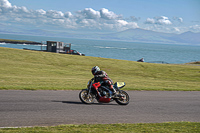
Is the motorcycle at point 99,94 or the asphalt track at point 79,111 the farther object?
the motorcycle at point 99,94

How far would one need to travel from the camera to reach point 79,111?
10234mm

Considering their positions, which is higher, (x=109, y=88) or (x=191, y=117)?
(x=109, y=88)

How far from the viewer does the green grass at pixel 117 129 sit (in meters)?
7.18

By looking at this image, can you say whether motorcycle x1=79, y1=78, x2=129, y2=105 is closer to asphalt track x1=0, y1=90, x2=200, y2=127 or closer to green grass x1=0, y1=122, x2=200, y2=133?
asphalt track x1=0, y1=90, x2=200, y2=127

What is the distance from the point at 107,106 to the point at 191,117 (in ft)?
12.1

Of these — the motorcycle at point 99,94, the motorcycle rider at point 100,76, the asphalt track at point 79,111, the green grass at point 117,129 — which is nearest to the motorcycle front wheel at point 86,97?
the motorcycle at point 99,94

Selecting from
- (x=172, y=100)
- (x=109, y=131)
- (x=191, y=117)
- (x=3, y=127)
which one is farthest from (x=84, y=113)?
(x=172, y=100)

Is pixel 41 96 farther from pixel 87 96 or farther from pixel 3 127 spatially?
pixel 3 127

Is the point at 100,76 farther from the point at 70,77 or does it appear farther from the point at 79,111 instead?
the point at 70,77

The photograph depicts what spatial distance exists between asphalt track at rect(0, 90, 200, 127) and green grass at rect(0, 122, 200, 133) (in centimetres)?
73

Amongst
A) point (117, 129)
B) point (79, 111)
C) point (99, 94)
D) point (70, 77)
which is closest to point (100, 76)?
point (99, 94)

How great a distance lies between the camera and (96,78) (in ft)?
39.2

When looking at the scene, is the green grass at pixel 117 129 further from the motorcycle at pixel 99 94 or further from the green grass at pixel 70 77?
the green grass at pixel 70 77

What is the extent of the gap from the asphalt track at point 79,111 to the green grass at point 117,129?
733 millimetres
